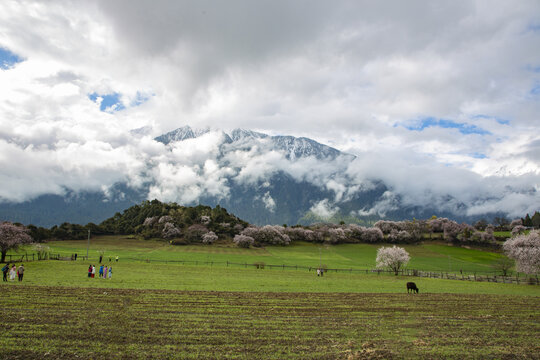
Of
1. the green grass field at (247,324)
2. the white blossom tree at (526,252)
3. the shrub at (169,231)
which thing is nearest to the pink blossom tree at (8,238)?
the green grass field at (247,324)

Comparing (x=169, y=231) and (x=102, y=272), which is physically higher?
(x=102, y=272)

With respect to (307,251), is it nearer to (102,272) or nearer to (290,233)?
(290,233)

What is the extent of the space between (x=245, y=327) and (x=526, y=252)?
6584 centimetres

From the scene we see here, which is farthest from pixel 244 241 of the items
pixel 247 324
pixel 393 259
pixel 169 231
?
pixel 247 324

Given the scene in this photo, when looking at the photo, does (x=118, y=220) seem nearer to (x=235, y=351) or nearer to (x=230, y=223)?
(x=230, y=223)

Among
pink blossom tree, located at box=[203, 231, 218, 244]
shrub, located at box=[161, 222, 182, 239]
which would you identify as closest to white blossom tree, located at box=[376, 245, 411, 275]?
pink blossom tree, located at box=[203, 231, 218, 244]

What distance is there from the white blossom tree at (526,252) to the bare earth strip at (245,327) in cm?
3610

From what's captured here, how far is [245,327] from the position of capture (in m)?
20.4

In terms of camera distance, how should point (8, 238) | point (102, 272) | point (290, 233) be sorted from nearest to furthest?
point (102, 272) < point (8, 238) < point (290, 233)

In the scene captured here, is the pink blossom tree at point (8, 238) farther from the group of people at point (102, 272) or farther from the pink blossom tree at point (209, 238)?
the pink blossom tree at point (209, 238)

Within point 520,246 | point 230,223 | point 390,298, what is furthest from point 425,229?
point 390,298

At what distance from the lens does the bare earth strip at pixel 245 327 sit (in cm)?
1595

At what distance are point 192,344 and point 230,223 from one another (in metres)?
150

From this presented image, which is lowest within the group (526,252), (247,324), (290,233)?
(290,233)
